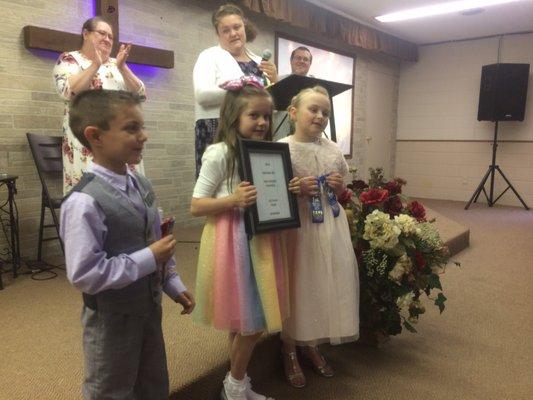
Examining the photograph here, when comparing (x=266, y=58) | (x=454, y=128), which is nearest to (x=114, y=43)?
(x=266, y=58)

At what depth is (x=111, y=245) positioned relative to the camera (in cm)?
96

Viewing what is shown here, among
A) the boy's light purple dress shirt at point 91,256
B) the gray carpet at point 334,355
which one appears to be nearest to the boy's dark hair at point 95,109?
the boy's light purple dress shirt at point 91,256

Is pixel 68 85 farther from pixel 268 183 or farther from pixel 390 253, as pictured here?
pixel 390 253

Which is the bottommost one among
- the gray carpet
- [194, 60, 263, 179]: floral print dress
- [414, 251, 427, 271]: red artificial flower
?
the gray carpet

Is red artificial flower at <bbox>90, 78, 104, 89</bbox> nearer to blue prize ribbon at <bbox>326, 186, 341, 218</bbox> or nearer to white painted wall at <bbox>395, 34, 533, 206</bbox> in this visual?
blue prize ribbon at <bbox>326, 186, 341, 218</bbox>

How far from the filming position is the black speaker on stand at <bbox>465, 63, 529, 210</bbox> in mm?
5746

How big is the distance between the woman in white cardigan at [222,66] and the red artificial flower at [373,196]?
64 centimetres

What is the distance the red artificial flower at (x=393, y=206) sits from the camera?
189 cm

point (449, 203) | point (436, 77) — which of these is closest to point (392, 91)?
point (436, 77)

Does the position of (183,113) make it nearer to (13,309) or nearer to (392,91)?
(13,309)

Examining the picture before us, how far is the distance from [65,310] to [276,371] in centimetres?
102

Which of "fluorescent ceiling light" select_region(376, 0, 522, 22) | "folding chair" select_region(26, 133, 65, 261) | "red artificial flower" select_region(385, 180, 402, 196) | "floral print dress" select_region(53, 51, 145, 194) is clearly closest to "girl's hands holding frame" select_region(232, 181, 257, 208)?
"red artificial flower" select_region(385, 180, 402, 196)

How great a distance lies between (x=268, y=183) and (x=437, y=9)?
15.6ft

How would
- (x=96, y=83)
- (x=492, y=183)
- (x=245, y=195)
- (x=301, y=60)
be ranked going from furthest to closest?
(x=492, y=183)
(x=301, y=60)
(x=96, y=83)
(x=245, y=195)
